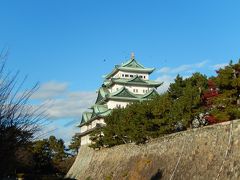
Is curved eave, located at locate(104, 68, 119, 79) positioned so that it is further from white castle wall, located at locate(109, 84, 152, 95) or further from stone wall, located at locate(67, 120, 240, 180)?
stone wall, located at locate(67, 120, 240, 180)

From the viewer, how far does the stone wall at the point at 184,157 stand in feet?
70.9

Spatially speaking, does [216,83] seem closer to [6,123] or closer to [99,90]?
[6,123]

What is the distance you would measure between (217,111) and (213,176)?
7846 millimetres

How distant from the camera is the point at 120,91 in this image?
175ft

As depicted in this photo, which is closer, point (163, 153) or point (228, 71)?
point (228, 71)

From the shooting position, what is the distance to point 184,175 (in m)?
24.5

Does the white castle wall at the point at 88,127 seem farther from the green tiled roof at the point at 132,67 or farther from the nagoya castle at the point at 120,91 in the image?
the green tiled roof at the point at 132,67

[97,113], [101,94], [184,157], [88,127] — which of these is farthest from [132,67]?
[184,157]

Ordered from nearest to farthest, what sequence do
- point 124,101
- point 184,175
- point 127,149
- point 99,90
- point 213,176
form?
point 213,176 < point 184,175 < point 127,149 < point 124,101 < point 99,90

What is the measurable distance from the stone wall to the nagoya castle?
1367 cm

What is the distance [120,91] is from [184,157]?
27874 millimetres

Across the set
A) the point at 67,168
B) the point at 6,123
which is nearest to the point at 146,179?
the point at 6,123

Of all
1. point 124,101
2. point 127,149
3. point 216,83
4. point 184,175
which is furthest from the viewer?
point 124,101

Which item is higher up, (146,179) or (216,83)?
(216,83)
